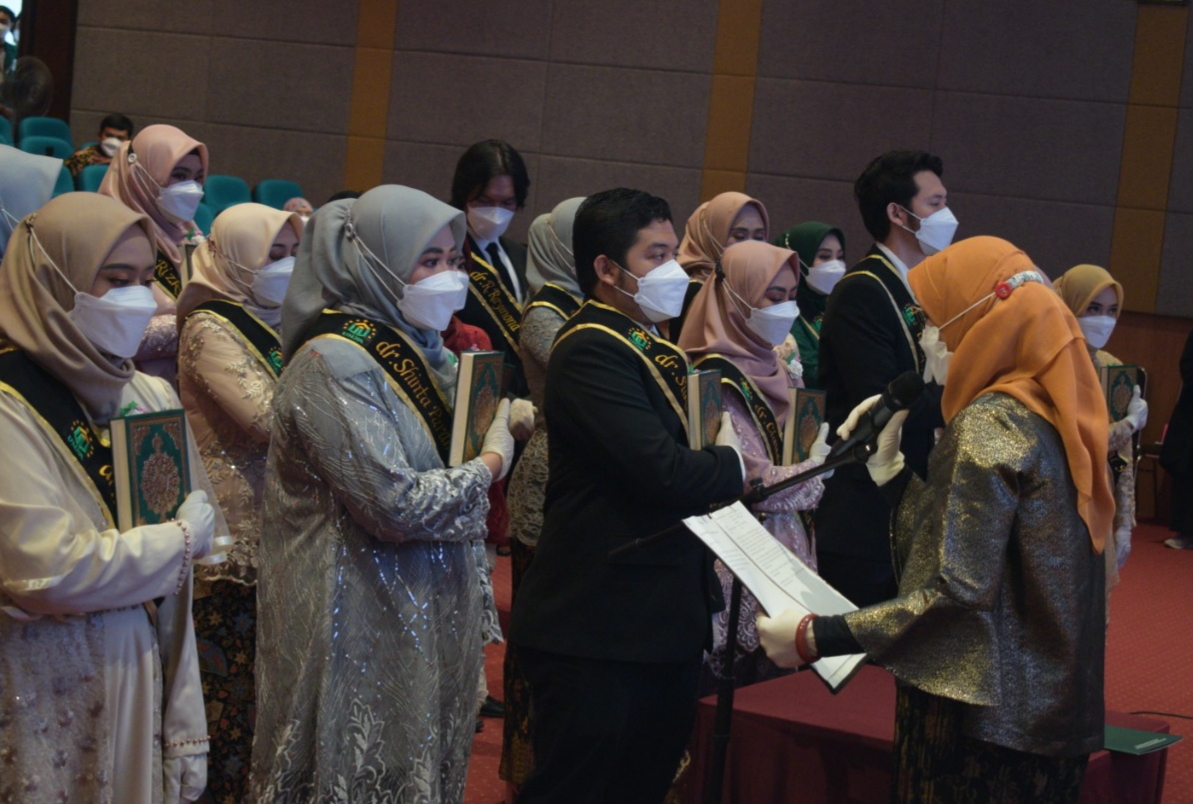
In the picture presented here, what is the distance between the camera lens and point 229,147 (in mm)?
9336

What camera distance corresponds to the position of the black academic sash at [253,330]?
119 inches

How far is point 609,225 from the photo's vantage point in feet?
8.61

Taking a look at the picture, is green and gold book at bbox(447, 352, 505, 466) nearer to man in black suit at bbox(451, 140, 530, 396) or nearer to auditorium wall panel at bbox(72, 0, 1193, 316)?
man in black suit at bbox(451, 140, 530, 396)

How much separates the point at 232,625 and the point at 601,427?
1191mm

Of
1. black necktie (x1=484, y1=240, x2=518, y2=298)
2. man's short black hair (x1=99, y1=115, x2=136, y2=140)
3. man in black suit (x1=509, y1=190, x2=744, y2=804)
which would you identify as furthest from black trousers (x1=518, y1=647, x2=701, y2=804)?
man's short black hair (x1=99, y1=115, x2=136, y2=140)

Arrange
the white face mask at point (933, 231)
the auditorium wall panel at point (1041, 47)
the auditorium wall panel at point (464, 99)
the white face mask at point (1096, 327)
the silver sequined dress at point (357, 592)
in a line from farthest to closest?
1. the auditorium wall panel at point (464, 99)
2. the auditorium wall panel at point (1041, 47)
3. the white face mask at point (1096, 327)
4. the white face mask at point (933, 231)
5. the silver sequined dress at point (357, 592)

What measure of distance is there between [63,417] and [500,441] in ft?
2.59

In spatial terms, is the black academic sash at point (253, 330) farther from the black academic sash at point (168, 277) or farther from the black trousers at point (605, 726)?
the black trousers at point (605, 726)

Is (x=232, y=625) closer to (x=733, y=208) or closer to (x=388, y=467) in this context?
(x=388, y=467)

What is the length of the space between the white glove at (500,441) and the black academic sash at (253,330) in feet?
2.70

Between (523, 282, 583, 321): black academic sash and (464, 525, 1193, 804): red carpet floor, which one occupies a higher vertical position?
(523, 282, 583, 321): black academic sash

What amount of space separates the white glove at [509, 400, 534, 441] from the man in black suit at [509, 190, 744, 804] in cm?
29

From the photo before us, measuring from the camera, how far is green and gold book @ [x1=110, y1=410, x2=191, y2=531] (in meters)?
1.85

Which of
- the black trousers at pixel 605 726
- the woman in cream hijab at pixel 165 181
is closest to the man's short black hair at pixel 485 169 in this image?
the woman in cream hijab at pixel 165 181
